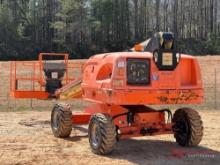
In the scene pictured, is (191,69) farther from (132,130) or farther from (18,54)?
(18,54)

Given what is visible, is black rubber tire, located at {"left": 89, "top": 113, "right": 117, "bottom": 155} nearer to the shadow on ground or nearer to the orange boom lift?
the orange boom lift

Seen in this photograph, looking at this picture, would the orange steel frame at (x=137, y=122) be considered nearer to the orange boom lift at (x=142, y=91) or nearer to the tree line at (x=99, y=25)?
the orange boom lift at (x=142, y=91)

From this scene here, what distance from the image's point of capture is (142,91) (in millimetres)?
10617

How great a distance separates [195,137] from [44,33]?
7506cm

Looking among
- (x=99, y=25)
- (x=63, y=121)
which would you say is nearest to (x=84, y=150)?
(x=63, y=121)

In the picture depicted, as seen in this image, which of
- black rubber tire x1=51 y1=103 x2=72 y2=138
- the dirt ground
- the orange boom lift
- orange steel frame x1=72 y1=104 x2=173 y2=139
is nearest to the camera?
the dirt ground

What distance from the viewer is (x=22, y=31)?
261ft

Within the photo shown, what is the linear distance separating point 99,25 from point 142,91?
73.2 metres

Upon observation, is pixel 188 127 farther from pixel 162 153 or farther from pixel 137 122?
pixel 137 122

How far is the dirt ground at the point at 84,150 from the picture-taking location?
10.5m

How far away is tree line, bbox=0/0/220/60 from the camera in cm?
7694

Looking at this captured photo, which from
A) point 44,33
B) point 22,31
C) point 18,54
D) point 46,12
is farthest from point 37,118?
point 46,12

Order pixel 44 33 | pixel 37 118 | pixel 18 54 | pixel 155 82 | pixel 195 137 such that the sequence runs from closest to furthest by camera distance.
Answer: pixel 155 82
pixel 195 137
pixel 37 118
pixel 18 54
pixel 44 33

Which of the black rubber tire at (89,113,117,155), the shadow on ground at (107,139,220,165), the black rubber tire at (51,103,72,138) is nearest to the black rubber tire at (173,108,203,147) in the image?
the shadow on ground at (107,139,220,165)
